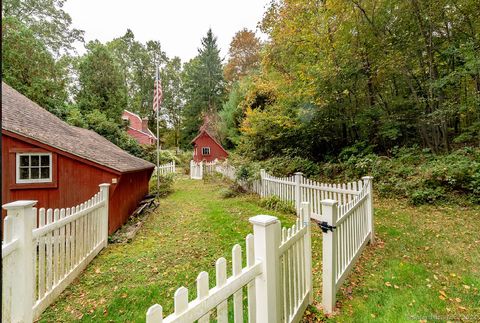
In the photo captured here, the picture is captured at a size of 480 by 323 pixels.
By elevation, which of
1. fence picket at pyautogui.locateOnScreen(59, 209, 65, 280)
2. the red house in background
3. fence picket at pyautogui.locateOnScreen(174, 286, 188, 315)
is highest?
the red house in background

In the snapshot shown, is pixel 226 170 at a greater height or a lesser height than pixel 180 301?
greater

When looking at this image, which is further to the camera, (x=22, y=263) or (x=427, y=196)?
(x=427, y=196)

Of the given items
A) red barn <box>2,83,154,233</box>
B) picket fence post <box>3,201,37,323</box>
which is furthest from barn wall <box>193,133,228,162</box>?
picket fence post <box>3,201,37,323</box>

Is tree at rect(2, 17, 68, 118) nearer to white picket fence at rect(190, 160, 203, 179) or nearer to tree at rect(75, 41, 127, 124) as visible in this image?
tree at rect(75, 41, 127, 124)

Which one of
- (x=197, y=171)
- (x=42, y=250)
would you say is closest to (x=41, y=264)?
(x=42, y=250)

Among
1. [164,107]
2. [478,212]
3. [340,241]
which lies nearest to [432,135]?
[478,212]

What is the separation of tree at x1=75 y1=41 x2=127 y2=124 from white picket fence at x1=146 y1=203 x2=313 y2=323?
1820 centimetres

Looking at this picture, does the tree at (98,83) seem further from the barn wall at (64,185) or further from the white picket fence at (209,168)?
the barn wall at (64,185)

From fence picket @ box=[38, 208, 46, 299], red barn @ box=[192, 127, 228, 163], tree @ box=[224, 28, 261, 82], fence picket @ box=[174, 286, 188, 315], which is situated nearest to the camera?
fence picket @ box=[174, 286, 188, 315]

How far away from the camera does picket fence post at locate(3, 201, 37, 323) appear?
285cm

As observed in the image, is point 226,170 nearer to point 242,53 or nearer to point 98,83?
point 98,83

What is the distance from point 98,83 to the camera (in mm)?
17969

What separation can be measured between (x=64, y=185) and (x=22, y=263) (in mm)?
4446

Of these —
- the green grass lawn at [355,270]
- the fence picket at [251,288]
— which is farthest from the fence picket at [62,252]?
the fence picket at [251,288]
